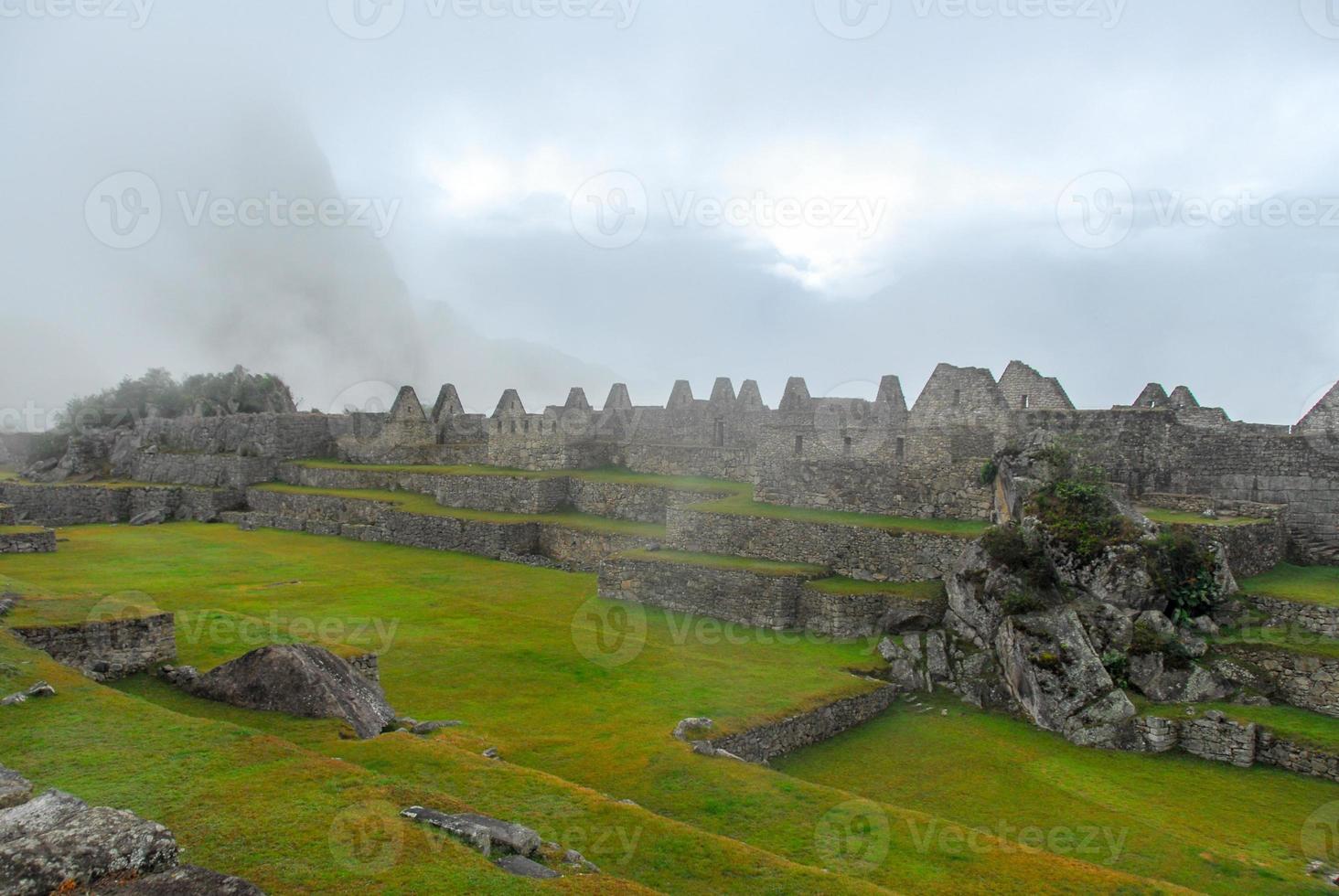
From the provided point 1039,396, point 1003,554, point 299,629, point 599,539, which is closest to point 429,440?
point 599,539

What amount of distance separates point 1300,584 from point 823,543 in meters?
8.83

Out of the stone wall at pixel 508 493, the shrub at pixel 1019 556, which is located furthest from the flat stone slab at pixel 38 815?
the stone wall at pixel 508 493

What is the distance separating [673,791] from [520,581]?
1442 centimetres

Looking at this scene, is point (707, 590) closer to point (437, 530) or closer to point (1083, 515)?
point (1083, 515)

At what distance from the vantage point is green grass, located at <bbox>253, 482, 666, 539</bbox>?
85.5 feet

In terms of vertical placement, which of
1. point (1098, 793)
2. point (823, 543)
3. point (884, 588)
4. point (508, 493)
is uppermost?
point (508, 493)

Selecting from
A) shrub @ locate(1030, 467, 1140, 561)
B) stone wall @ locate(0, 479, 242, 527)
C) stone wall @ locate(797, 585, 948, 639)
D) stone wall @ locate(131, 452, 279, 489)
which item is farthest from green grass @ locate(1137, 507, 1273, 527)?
stone wall @ locate(131, 452, 279, 489)

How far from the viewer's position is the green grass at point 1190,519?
15250 mm

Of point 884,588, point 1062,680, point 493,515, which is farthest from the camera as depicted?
point 493,515

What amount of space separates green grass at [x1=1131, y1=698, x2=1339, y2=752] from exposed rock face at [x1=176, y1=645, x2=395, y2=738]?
439 inches

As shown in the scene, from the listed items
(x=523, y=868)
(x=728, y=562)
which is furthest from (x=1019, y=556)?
(x=523, y=868)

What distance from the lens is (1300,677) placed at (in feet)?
40.9

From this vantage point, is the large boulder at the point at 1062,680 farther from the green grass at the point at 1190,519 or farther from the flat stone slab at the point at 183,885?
the flat stone slab at the point at 183,885

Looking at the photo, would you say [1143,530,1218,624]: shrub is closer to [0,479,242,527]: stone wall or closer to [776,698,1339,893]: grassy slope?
[776,698,1339,893]: grassy slope
